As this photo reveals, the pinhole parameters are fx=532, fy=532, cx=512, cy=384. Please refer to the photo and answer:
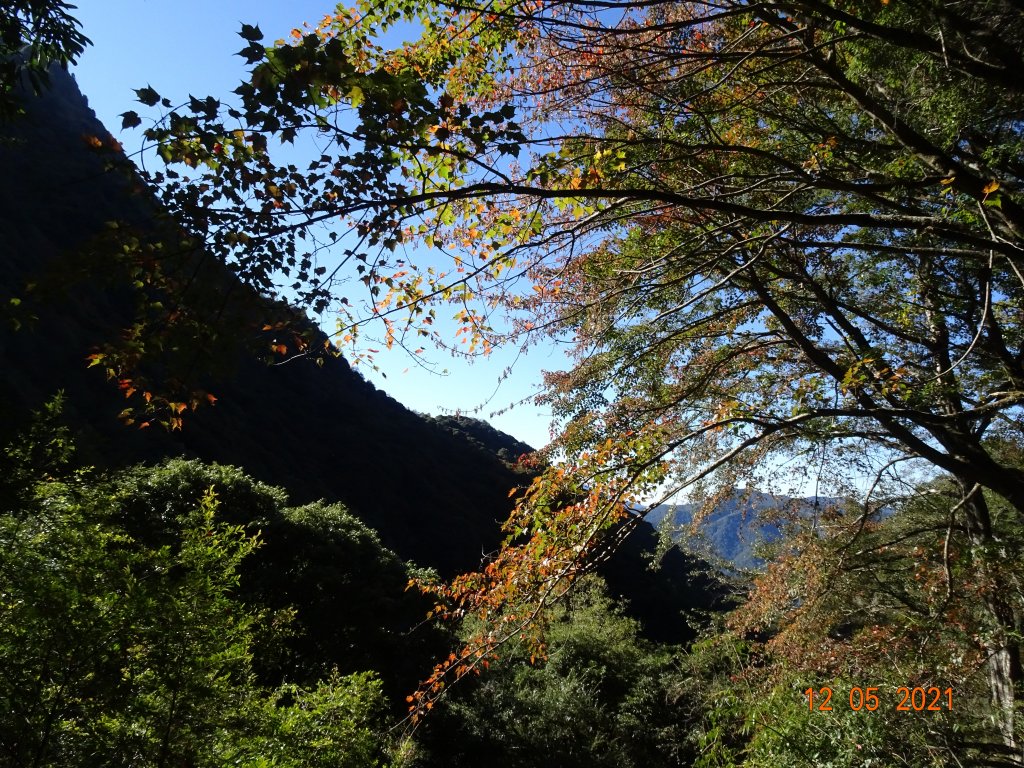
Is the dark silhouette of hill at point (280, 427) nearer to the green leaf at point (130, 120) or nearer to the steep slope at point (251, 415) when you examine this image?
the steep slope at point (251, 415)

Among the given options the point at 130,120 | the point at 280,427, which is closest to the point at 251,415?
the point at 280,427

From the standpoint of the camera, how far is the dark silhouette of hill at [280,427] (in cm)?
2362

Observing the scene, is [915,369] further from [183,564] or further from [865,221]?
[183,564]

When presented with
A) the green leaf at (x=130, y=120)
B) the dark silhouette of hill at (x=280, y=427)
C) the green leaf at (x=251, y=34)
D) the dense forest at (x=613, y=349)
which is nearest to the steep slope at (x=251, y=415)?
the dark silhouette of hill at (x=280, y=427)

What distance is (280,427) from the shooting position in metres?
34.8

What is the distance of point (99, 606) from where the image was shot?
9.30 feet

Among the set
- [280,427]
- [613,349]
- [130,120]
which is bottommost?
[280,427]

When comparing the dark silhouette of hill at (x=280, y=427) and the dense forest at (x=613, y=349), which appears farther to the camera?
the dark silhouette of hill at (x=280, y=427)

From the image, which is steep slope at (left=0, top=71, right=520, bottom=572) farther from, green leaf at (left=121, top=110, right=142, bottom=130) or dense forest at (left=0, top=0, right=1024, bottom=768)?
green leaf at (left=121, top=110, right=142, bottom=130)

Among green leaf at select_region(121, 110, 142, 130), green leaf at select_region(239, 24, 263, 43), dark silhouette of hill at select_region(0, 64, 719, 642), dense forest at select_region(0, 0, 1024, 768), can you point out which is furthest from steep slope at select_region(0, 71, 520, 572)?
green leaf at select_region(239, 24, 263, 43)

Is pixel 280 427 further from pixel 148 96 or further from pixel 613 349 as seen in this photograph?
pixel 148 96

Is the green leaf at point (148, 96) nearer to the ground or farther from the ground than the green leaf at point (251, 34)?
nearer to the ground

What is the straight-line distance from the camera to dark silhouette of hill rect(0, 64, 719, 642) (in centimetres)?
2362

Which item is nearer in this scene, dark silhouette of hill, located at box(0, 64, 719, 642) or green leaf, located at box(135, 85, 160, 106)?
green leaf, located at box(135, 85, 160, 106)
